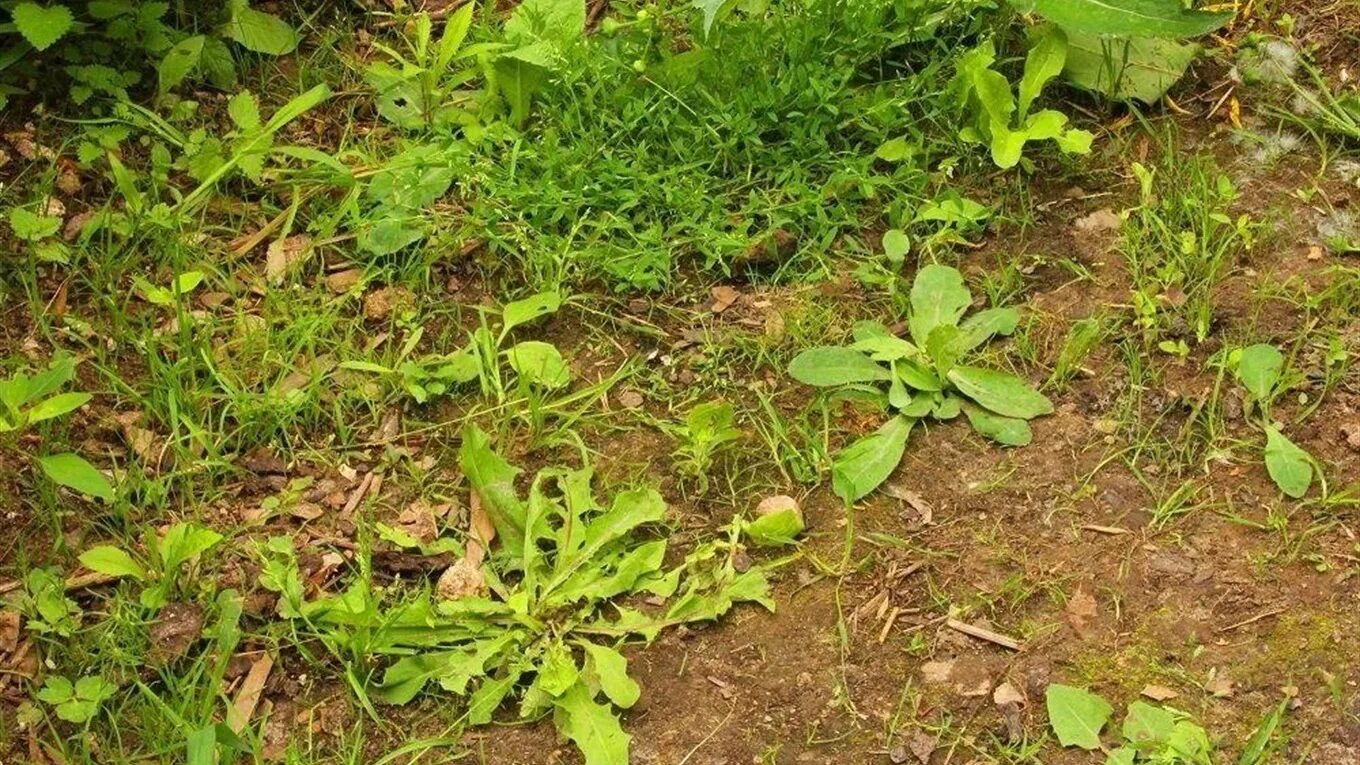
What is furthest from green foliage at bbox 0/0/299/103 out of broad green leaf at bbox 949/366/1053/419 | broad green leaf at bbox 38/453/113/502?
broad green leaf at bbox 949/366/1053/419

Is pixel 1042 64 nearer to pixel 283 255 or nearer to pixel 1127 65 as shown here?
pixel 1127 65

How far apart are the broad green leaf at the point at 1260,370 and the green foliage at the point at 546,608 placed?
1.08m

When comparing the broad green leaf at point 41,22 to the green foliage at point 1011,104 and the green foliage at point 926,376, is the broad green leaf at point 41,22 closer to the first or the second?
the green foliage at point 926,376

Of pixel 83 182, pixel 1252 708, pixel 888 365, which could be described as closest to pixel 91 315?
pixel 83 182

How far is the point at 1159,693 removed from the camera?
8.58 ft

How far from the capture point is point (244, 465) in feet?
10.3

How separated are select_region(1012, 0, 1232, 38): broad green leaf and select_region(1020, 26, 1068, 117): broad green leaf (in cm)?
8

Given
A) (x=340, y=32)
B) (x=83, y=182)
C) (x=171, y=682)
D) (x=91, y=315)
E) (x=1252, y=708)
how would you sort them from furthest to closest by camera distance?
(x=340, y=32) → (x=83, y=182) → (x=91, y=315) → (x=171, y=682) → (x=1252, y=708)

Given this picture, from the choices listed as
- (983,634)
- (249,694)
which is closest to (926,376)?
(983,634)

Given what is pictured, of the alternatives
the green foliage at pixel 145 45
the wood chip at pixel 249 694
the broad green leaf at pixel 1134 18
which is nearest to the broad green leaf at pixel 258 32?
the green foliage at pixel 145 45

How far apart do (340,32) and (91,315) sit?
1.03 metres

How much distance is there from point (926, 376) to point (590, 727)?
3.38 ft

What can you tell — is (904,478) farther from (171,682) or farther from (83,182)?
(83,182)

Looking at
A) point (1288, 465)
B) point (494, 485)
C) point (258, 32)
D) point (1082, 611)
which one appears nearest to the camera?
point (1082, 611)
